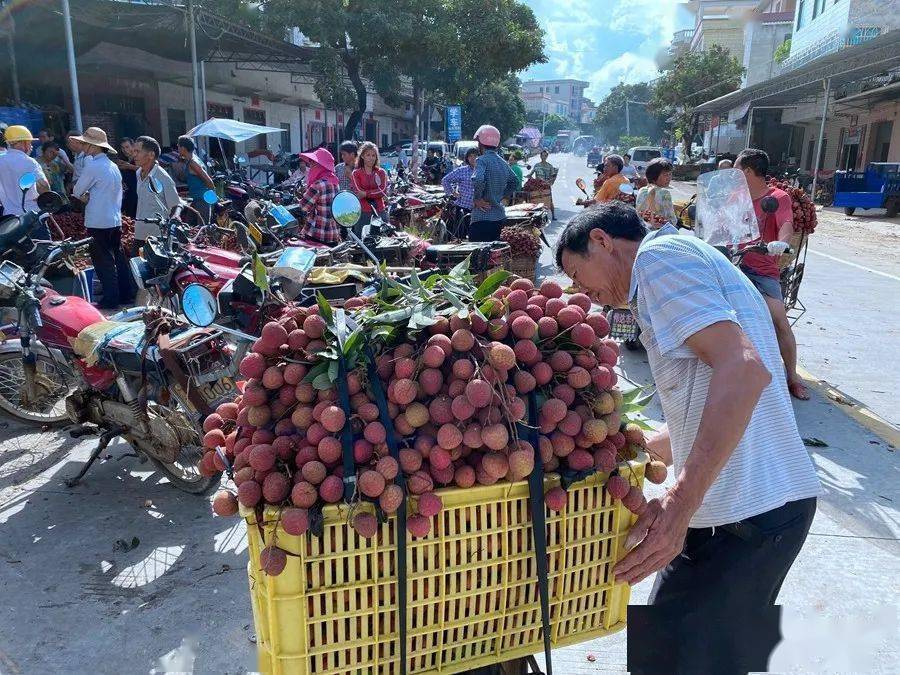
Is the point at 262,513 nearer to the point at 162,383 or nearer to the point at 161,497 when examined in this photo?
the point at 162,383

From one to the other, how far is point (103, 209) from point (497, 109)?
144 ft

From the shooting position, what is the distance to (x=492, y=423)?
1.54 metres

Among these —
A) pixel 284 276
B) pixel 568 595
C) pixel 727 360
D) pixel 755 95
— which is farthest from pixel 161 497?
pixel 755 95

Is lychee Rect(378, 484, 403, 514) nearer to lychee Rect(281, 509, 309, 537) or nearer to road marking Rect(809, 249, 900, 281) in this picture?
lychee Rect(281, 509, 309, 537)

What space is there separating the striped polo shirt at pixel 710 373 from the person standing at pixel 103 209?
20.5 ft

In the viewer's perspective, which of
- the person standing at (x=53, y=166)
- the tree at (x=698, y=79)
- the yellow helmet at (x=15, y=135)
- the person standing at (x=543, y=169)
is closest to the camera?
the yellow helmet at (x=15, y=135)

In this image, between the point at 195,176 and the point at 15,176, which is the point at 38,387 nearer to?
the point at 15,176

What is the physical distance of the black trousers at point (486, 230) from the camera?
25.8ft

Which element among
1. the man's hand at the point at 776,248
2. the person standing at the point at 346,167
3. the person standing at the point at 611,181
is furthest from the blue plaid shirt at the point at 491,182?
the man's hand at the point at 776,248

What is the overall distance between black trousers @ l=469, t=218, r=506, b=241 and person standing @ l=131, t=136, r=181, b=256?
10.9 ft

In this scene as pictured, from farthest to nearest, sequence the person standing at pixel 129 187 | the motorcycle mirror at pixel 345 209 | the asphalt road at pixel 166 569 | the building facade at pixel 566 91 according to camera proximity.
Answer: the building facade at pixel 566 91, the person standing at pixel 129 187, the motorcycle mirror at pixel 345 209, the asphalt road at pixel 166 569

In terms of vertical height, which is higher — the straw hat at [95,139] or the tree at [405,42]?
the tree at [405,42]

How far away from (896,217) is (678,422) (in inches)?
910

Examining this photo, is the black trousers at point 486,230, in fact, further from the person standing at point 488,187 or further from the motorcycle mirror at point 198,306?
the motorcycle mirror at point 198,306
